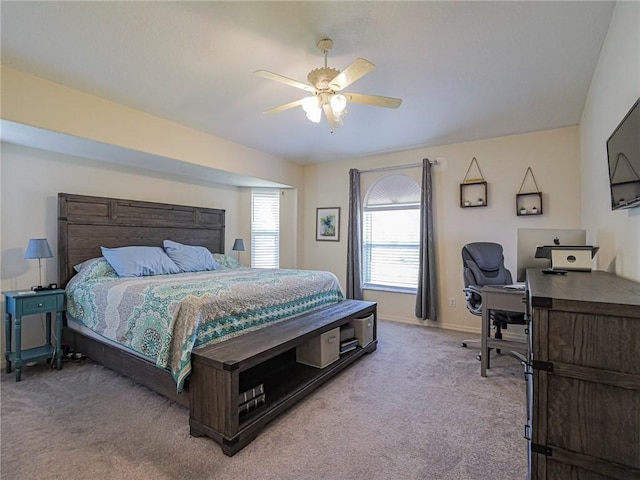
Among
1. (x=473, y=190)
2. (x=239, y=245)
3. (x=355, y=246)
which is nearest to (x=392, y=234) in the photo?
(x=355, y=246)

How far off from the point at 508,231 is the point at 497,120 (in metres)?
1.37

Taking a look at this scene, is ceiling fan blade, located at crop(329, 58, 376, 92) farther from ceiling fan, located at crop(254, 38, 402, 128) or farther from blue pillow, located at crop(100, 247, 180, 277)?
blue pillow, located at crop(100, 247, 180, 277)

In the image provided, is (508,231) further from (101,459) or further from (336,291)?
(101,459)

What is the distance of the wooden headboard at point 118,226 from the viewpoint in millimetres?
3320

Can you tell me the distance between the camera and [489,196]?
160 inches

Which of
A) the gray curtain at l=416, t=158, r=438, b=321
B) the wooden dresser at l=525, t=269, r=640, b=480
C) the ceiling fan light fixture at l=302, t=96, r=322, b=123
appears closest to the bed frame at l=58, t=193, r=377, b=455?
the gray curtain at l=416, t=158, r=438, b=321

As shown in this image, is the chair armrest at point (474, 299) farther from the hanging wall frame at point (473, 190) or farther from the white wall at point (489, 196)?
the hanging wall frame at point (473, 190)

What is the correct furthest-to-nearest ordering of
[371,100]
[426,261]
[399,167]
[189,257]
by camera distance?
[399,167] → [426,261] → [189,257] → [371,100]

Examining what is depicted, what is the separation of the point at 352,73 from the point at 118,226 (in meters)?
3.26

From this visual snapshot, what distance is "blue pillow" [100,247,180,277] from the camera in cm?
332

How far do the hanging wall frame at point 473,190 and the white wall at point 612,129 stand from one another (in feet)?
3.46

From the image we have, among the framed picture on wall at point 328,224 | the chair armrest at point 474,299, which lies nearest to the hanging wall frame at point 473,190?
the chair armrest at point 474,299

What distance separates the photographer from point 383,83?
10.1 feet

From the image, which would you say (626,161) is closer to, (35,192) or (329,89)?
(329,89)
